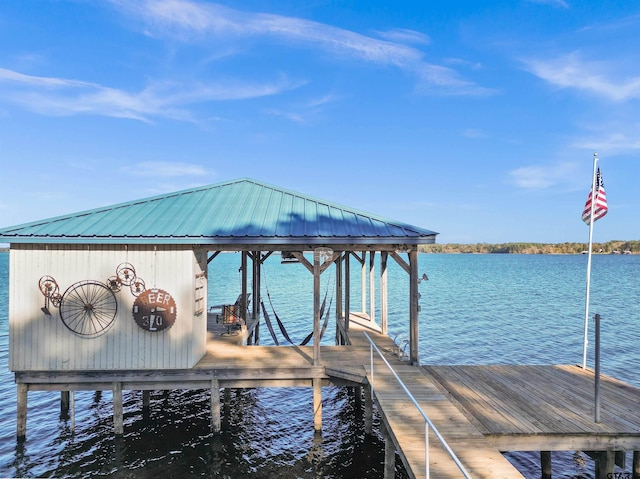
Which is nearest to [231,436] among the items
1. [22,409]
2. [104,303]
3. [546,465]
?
[104,303]

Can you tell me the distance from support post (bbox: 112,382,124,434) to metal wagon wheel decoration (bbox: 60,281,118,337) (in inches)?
57.4

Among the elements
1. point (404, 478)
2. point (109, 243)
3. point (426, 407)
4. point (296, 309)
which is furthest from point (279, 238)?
point (296, 309)

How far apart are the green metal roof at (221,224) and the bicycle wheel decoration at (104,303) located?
109cm

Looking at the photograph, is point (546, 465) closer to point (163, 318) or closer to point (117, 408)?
point (163, 318)

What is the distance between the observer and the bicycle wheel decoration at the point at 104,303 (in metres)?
10.2

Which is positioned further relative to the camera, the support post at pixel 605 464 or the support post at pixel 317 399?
the support post at pixel 317 399

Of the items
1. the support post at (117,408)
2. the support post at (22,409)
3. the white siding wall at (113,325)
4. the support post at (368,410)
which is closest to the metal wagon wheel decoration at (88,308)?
the white siding wall at (113,325)

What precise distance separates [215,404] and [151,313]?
295 cm

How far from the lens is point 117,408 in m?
10.6

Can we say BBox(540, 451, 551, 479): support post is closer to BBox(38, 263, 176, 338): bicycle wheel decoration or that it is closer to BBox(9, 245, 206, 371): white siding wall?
BBox(9, 245, 206, 371): white siding wall

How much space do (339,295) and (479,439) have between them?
11.4 m

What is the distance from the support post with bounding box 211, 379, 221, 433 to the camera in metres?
10.4

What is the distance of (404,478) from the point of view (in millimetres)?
9398

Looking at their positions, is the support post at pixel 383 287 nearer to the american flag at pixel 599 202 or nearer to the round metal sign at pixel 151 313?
the american flag at pixel 599 202
